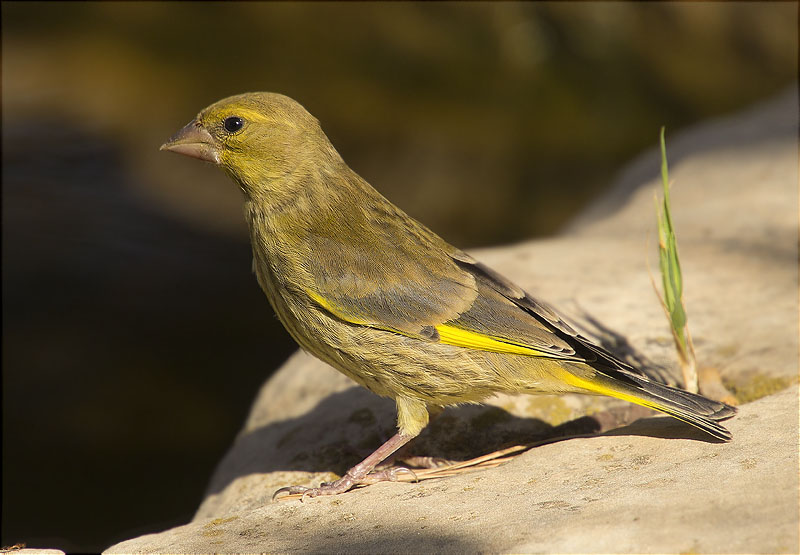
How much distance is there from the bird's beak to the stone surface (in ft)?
4.25

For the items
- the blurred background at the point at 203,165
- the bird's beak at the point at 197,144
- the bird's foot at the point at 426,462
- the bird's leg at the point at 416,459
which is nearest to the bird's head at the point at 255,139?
the bird's beak at the point at 197,144

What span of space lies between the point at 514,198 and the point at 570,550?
6.39 m

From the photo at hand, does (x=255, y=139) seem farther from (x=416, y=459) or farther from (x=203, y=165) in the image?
(x=203, y=165)

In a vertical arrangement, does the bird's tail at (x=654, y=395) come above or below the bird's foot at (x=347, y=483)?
above

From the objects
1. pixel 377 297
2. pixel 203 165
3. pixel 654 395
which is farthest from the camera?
pixel 203 165

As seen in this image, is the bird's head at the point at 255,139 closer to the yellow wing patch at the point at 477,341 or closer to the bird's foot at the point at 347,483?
the yellow wing patch at the point at 477,341

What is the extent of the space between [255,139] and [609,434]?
70.8 inches

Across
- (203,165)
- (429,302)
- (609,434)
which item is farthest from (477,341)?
(203,165)

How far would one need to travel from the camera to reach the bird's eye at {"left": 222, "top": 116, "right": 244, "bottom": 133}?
3512mm

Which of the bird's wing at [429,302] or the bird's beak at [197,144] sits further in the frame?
the bird's beak at [197,144]

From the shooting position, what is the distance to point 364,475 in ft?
11.0

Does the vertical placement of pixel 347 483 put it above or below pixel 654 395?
below

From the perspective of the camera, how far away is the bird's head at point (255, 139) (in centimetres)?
352

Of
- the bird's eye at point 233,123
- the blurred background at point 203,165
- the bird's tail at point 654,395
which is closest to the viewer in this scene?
the bird's tail at point 654,395
